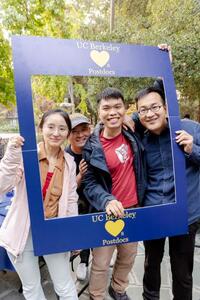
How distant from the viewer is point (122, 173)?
6.18ft

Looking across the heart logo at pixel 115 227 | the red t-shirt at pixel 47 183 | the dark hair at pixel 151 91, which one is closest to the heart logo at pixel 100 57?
the dark hair at pixel 151 91

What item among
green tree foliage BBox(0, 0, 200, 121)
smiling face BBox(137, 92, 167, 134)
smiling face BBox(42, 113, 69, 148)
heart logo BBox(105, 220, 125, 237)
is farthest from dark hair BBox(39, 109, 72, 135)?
green tree foliage BBox(0, 0, 200, 121)

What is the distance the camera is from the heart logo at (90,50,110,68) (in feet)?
5.56

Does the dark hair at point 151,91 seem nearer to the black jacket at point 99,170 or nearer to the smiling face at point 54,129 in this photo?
the black jacket at point 99,170

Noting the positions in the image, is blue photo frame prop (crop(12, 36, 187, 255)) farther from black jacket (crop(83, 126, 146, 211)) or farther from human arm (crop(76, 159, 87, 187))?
human arm (crop(76, 159, 87, 187))

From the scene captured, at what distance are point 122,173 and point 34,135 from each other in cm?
65

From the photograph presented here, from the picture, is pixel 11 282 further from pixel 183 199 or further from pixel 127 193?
pixel 183 199

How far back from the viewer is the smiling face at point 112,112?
186 cm

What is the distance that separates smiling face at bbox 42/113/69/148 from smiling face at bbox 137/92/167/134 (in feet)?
1.71

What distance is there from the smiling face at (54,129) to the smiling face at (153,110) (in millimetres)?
522

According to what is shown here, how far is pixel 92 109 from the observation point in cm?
193

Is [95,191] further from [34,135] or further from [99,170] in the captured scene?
[34,135]

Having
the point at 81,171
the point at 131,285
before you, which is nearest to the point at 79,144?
the point at 81,171

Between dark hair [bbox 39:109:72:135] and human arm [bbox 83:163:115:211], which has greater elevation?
dark hair [bbox 39:109:72:135]
